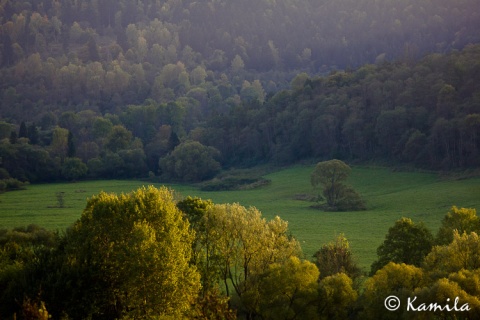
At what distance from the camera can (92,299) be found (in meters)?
35.9

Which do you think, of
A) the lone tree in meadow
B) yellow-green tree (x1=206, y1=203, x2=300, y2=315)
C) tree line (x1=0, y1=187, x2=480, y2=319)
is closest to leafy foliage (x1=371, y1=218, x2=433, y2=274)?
tree line (x1=0, y1=187, x2=480, y2=319)

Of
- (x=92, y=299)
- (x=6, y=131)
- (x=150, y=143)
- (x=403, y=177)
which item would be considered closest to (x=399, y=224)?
(x=92, y=299)

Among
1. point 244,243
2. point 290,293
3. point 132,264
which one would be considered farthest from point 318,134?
point 132,264

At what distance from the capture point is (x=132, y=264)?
3641 centimetres

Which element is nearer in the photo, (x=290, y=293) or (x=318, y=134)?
(x=290, y=293)

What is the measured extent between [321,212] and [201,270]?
57297 millimetres

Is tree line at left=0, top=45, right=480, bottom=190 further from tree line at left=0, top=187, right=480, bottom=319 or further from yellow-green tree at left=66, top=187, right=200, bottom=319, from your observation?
yellow-green tree at left=66, top=187, right=200, bottom=319

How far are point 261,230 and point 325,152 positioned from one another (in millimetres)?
109522

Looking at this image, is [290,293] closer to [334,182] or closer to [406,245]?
[406,245]

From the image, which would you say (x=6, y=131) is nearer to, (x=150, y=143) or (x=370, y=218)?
(x=150, y=143)

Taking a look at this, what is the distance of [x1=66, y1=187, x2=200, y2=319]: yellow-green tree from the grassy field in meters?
27.3

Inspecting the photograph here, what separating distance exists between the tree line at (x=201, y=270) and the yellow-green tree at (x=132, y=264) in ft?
0.23

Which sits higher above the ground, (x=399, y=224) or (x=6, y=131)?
(x=6, y=131)

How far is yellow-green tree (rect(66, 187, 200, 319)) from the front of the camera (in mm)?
36375
